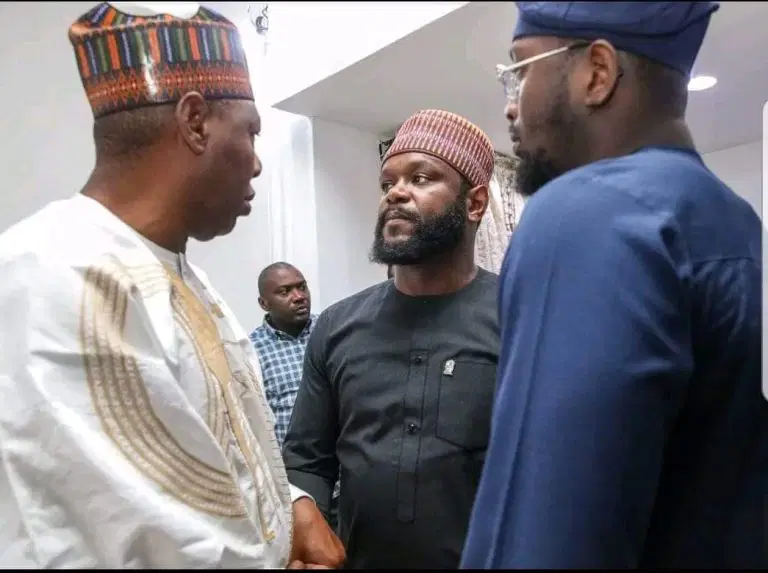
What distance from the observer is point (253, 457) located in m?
0.87

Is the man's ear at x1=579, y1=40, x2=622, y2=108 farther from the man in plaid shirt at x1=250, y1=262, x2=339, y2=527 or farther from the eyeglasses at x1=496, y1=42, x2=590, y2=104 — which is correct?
the man in plaid shirt at x1=250, y1=262, x2=339, y2=527

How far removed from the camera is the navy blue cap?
22.5 inches

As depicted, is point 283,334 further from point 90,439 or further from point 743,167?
point 743,167

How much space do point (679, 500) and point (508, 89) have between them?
41 cm

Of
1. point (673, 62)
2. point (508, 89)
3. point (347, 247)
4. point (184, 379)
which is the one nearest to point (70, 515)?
point (184, 379)

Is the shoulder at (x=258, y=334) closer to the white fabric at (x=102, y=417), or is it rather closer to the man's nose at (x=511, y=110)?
the white fabric at (x=102, y=417)

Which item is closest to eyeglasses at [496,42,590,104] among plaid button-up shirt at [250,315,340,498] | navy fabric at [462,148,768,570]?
navy fabric at [462,148,768,570]

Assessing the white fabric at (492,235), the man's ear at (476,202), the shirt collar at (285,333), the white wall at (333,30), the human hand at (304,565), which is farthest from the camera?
the man's ear at (476,202)

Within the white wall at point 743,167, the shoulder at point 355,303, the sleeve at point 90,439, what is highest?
the white wall at point 743,167

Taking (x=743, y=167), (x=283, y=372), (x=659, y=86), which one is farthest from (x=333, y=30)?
(x=283, y=372)

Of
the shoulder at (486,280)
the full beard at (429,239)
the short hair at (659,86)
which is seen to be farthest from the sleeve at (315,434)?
the short hair at (659,86)

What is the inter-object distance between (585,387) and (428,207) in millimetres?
953

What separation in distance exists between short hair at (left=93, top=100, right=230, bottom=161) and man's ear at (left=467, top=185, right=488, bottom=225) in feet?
2.69

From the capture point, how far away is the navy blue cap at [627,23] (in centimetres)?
57
